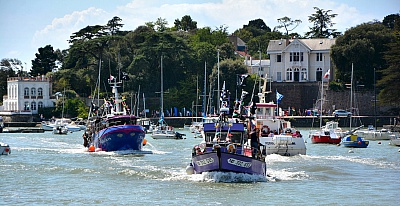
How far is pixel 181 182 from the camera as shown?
4059 centimetres

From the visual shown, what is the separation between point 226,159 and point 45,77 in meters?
103

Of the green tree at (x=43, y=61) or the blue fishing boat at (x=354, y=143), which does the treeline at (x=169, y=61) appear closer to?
the green tree at (x=43, y=61)

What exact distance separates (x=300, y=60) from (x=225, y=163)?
308 ft

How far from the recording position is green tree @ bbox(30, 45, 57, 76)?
150 m

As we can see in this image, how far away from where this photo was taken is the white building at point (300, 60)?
130 m

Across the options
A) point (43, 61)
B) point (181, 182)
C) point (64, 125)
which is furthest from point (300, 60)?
point (181, 182)

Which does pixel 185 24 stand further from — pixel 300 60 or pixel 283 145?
pixel 283 145

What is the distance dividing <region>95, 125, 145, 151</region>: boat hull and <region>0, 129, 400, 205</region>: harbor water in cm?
67

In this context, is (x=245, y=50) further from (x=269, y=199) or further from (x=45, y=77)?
(x=269, y=199)

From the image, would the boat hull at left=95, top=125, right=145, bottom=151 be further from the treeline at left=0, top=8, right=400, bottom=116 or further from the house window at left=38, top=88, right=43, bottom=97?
the house window at left=38, top=88, right=43, bottom=97

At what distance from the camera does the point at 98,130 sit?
207 ft

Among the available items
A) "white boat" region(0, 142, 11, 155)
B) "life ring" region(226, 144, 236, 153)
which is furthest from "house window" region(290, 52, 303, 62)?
A: "life ring" region(226, 144, 236, 153)

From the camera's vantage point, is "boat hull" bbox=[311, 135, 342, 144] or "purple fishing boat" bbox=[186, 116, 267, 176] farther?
"boat hull" bbox=[311, 135, 342, 144]

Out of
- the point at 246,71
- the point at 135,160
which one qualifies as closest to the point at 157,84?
the point at 246,71
